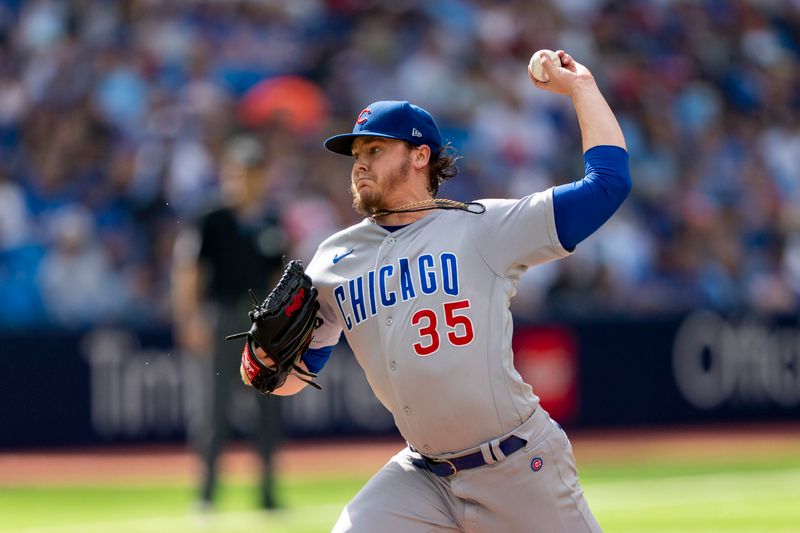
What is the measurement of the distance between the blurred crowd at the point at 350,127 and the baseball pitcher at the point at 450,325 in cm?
785

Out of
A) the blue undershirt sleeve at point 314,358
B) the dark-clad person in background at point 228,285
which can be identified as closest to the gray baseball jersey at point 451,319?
the blue undershirt sleeve at point 314,358

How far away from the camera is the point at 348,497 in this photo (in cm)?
1015

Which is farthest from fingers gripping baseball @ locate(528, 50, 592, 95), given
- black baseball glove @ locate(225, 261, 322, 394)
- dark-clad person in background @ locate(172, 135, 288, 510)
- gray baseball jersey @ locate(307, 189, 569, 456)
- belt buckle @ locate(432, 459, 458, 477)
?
dark-clad person in background @ locate(172, 135, 288, 510)

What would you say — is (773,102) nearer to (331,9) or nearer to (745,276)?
(745,276)

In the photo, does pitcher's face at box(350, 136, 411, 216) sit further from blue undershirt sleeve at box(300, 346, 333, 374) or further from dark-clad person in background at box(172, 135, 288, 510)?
dark-clad person in background at box(172, 135, 288, 510)

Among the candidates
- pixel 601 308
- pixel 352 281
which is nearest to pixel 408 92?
pixel 601 308

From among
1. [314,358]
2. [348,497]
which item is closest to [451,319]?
[314,358]

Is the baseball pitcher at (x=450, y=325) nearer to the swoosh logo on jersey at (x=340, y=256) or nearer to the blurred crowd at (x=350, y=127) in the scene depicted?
the swoosh logo on jersey at (x=340, y=256)

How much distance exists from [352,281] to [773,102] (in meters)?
14.2

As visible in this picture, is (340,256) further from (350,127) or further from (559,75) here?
(350,127)

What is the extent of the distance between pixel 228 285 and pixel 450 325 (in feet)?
16.0

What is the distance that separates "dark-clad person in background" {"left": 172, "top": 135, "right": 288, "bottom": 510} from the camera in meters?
9.17

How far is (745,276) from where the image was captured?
51.6 ft

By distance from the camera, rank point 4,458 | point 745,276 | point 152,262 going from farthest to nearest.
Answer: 1. point 745,276
2. point 152,262
3. point 4,458
